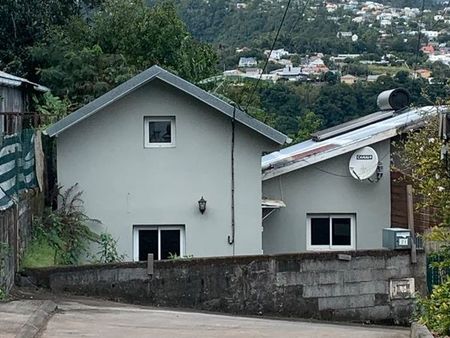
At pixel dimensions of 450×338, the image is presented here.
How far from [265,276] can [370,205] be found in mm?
5624

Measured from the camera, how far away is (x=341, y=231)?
2117 centimetres

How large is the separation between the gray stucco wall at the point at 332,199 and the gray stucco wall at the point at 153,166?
1.69m

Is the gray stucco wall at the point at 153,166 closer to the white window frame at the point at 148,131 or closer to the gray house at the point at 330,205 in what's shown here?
the white window frame at the point at 148,131

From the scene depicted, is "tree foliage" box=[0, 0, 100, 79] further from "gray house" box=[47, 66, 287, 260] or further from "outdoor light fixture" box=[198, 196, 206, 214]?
"outdoor light fixture" box=[198, 196, 206, 214]

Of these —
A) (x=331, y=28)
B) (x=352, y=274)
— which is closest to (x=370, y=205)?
(x=352, y=274)

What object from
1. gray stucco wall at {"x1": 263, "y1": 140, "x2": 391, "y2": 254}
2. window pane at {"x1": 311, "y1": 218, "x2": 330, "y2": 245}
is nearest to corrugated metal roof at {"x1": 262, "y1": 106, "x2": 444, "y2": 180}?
gray stucco wall at {"x1": 263, "y1": 140, "x2": 391, "y2": 254}

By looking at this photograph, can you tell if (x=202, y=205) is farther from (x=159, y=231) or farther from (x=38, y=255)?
(x=38, y=255)

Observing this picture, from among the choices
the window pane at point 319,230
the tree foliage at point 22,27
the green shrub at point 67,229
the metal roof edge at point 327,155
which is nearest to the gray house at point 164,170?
the green shrub at point 67,229

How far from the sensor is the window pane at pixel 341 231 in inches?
832

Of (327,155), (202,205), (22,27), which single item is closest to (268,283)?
(202,205)

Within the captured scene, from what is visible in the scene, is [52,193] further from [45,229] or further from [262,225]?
[262,225]

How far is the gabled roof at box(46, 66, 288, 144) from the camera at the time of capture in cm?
1859

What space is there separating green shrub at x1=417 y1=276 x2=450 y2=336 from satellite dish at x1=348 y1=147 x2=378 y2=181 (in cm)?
981

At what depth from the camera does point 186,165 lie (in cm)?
1948
